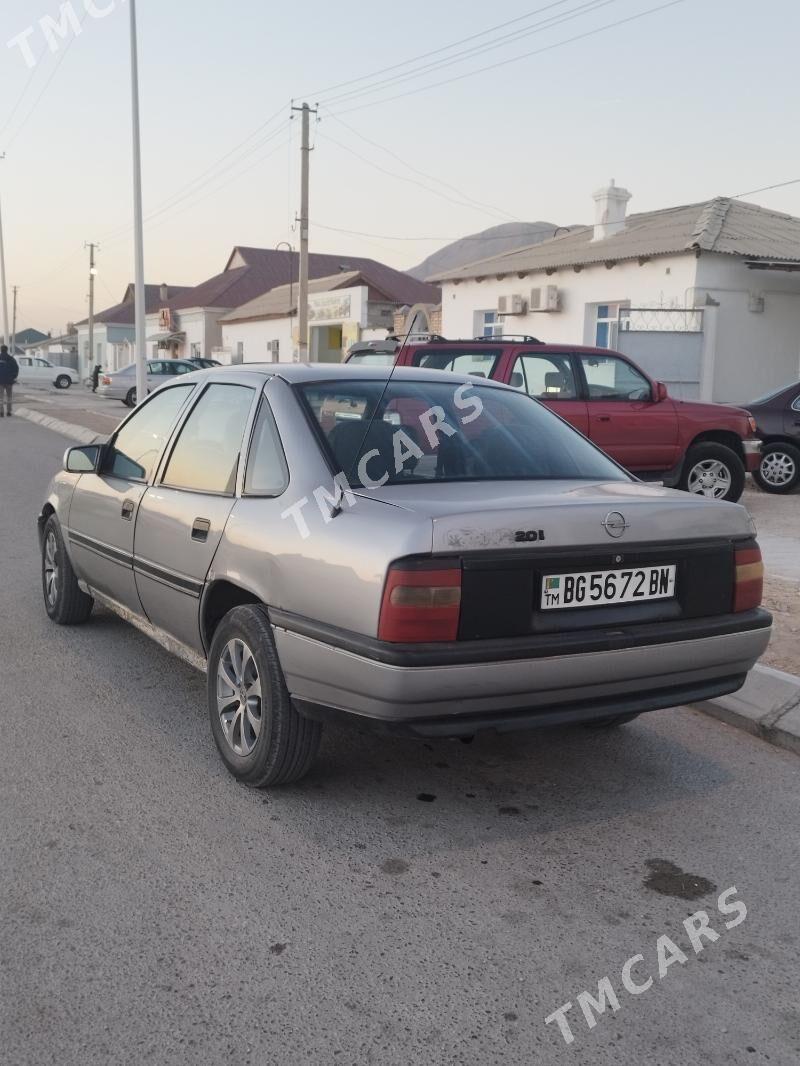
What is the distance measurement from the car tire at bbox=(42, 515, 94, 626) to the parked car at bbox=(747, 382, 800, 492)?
383 inches

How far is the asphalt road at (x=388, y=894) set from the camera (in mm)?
2482

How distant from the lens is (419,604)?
10.6 feet

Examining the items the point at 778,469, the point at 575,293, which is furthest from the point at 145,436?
the point at 575,293

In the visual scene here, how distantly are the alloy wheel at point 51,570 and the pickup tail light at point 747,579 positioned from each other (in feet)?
13.0

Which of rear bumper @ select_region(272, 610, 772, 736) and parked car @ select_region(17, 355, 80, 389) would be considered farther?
parked car @ select_region(17, 355, 80, 389)

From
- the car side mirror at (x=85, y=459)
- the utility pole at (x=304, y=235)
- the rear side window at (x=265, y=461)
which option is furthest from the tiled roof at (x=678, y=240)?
the rear side window at (x=265, y=461)

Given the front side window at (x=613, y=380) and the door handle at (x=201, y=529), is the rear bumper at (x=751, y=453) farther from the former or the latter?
the door handle at (x=201, y=529)

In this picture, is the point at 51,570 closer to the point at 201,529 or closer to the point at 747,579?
the point at 201,529

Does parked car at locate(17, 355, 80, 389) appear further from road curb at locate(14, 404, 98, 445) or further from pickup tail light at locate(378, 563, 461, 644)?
pickup tail light at locate(378, 563, 461, 644)

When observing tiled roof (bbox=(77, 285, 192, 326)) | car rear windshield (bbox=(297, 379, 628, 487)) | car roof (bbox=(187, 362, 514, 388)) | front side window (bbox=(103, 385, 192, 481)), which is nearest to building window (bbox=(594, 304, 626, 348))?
front side window (bbox=(103, 385, 192, 481))

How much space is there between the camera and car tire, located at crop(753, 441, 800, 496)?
1348 cm

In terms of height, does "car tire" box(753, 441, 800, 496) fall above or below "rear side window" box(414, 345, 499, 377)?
below

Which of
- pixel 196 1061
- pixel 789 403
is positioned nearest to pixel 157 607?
pixel 196 1061
